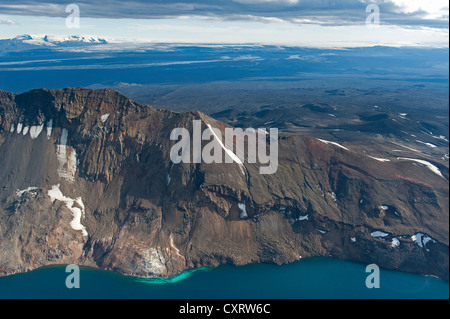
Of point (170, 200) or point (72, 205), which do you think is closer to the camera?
point (170, 200)

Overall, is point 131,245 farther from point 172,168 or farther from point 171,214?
point 172,168

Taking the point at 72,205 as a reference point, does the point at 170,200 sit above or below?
above

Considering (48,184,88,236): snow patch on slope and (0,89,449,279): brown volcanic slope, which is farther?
(48,184,88,236): snow patch on slope

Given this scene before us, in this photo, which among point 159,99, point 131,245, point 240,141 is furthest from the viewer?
point 159,99

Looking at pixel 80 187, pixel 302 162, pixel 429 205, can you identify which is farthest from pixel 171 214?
pixel 429 205

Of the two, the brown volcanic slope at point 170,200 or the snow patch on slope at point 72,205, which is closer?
the brown volcanic slope at point 170,200

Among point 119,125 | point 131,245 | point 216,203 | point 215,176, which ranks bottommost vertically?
point 131,245

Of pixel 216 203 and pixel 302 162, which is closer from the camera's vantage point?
pixel 216 203

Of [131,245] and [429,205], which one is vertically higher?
[429,205]
